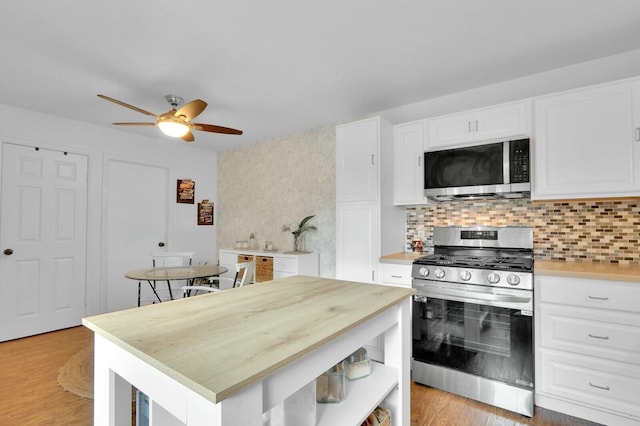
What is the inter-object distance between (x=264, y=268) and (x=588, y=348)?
3.11m

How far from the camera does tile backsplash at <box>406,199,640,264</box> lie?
2334mm

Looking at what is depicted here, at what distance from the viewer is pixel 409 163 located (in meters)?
3.06

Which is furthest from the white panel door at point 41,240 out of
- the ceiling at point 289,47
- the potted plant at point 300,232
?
the potted plant at point 300,232

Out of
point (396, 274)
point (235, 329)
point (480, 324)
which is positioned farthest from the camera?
point (396, 274)

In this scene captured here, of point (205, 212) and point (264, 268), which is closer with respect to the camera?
point (264, 268)

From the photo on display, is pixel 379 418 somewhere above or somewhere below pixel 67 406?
above

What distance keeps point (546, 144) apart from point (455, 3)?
1273 millimetres

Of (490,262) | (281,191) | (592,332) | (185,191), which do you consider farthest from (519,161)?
(185,191)

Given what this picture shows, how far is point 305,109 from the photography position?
11.5 feet

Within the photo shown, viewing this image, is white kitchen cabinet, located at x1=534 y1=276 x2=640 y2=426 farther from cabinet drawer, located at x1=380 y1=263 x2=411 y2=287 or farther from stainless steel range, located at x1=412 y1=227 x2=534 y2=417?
cabinet drawer, located at x1=380 y1=263 x2=411 y2=287

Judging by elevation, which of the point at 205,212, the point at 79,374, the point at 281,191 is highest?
the point at 281,191

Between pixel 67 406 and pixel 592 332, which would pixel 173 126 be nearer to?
pixel 67 406

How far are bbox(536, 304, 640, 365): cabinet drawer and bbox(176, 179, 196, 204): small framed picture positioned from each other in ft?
15.2

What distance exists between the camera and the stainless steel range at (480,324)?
211 centimetres
